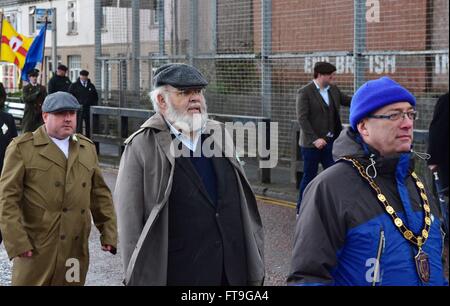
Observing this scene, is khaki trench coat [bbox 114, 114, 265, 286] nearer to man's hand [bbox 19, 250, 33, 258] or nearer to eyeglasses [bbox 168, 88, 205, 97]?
eyeglasses [bbox 168, 88, 205, 97]

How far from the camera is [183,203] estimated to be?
371cm

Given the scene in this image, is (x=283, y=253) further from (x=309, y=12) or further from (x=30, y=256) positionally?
(x=309, y=12)

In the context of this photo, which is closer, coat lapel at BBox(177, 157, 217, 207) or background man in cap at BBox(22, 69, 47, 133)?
coat lapel at BBox(177, 157, 217, 207)

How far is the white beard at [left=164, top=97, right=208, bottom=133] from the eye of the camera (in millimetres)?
3865

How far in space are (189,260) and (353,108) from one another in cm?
107

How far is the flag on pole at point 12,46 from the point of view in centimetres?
2123

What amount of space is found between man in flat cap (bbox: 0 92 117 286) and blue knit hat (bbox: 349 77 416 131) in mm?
2274

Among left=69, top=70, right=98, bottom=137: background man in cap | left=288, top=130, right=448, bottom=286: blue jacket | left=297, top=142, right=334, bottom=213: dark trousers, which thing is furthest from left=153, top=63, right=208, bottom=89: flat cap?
left=69, top=70, right=98, bottom=137: background man in cap

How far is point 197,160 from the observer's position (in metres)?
3.83

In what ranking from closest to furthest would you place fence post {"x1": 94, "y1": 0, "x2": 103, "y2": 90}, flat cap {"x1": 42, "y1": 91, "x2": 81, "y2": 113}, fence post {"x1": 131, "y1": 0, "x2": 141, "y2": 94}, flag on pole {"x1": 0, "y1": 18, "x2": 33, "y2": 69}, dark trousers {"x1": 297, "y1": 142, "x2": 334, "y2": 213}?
flat cap {"x1": 42, "y1": 91, "x2": 81, "y2": 113} → dark trousers {"x1": 297, "y1": 142, "x2": 334, "y2": 213} → fence post {"x1": 131, "y1": 0, "x2": 141, "y2": 94} → fence post {"x1": 94, "y1": 0, "x2": 103, "y2": 90} → flag on pole {"x1": 0, "y1": 18, "x2": 33, "y2": 69}

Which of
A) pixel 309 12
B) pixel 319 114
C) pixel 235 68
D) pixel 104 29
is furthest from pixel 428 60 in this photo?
pixel 104 29

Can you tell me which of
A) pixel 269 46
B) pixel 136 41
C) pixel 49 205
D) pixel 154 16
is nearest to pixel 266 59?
pixel 269 46

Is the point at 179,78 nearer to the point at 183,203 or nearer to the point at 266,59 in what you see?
the point at 183,203
